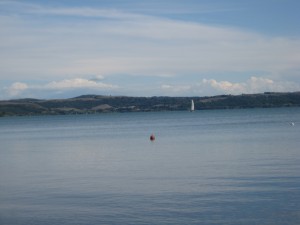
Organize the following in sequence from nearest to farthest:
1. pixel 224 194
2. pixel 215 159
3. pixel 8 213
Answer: pixel 8 213, pixel 224 194, pixel 215 159

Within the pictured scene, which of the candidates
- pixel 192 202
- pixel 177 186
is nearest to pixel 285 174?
pixel 177 186

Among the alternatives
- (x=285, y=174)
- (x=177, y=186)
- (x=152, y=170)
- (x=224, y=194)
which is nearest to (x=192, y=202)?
(x=224, y=194)

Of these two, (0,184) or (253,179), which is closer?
(253,179)

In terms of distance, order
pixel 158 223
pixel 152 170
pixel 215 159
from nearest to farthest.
→ pixel 158 223, pixel 152 170, pixel 215 159

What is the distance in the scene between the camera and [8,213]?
774 inches

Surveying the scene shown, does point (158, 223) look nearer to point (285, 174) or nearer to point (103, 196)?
point (103, 196)

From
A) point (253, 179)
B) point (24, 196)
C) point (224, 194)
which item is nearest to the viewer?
point (224, 194)

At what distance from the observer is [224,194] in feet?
69.5

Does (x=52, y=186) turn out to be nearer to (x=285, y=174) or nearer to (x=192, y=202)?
(x=192, y=202)

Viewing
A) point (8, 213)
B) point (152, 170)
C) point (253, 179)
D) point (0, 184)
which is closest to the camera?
point (8, 213)

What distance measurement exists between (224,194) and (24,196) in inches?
310

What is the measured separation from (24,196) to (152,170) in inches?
339

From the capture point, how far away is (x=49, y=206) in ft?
67.1

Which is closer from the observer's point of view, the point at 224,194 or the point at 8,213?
the point at 8,213
